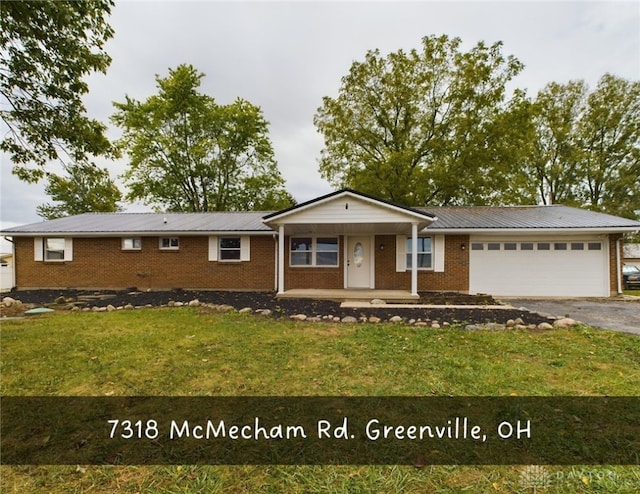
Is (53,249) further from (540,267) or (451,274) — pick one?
(540,267)

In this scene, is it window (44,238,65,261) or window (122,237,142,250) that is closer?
window (122,237,142,250)

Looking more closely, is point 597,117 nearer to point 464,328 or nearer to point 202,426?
point 464,328

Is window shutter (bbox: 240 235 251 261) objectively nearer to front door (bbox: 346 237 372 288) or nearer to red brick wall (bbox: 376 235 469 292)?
front door (bbox: 346 237 372 288)

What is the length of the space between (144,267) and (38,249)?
474 centimetres

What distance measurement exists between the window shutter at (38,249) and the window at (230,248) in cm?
786

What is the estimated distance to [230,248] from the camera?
42.0ft

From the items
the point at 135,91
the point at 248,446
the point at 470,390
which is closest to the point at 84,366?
the point at 248,446

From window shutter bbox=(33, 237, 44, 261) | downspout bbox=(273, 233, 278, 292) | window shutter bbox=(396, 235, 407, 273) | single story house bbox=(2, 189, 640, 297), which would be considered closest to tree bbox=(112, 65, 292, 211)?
single story house bbox=(2, 189, 640, 297)

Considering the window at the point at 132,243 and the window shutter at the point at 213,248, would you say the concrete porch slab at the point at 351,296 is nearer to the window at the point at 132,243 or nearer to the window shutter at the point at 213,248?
the window shutter at the point at 213,248

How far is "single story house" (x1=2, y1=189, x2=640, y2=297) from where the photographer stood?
36.9ft

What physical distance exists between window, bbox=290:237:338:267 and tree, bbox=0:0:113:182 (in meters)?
7.23

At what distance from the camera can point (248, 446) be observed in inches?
99.0

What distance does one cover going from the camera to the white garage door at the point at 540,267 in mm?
11453

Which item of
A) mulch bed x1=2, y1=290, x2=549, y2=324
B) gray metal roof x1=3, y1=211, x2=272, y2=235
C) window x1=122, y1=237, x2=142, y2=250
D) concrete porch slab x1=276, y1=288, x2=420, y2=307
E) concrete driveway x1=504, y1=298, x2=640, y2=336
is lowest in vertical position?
concrete driveway x1=504, y1=298, x2=640, y2=336
